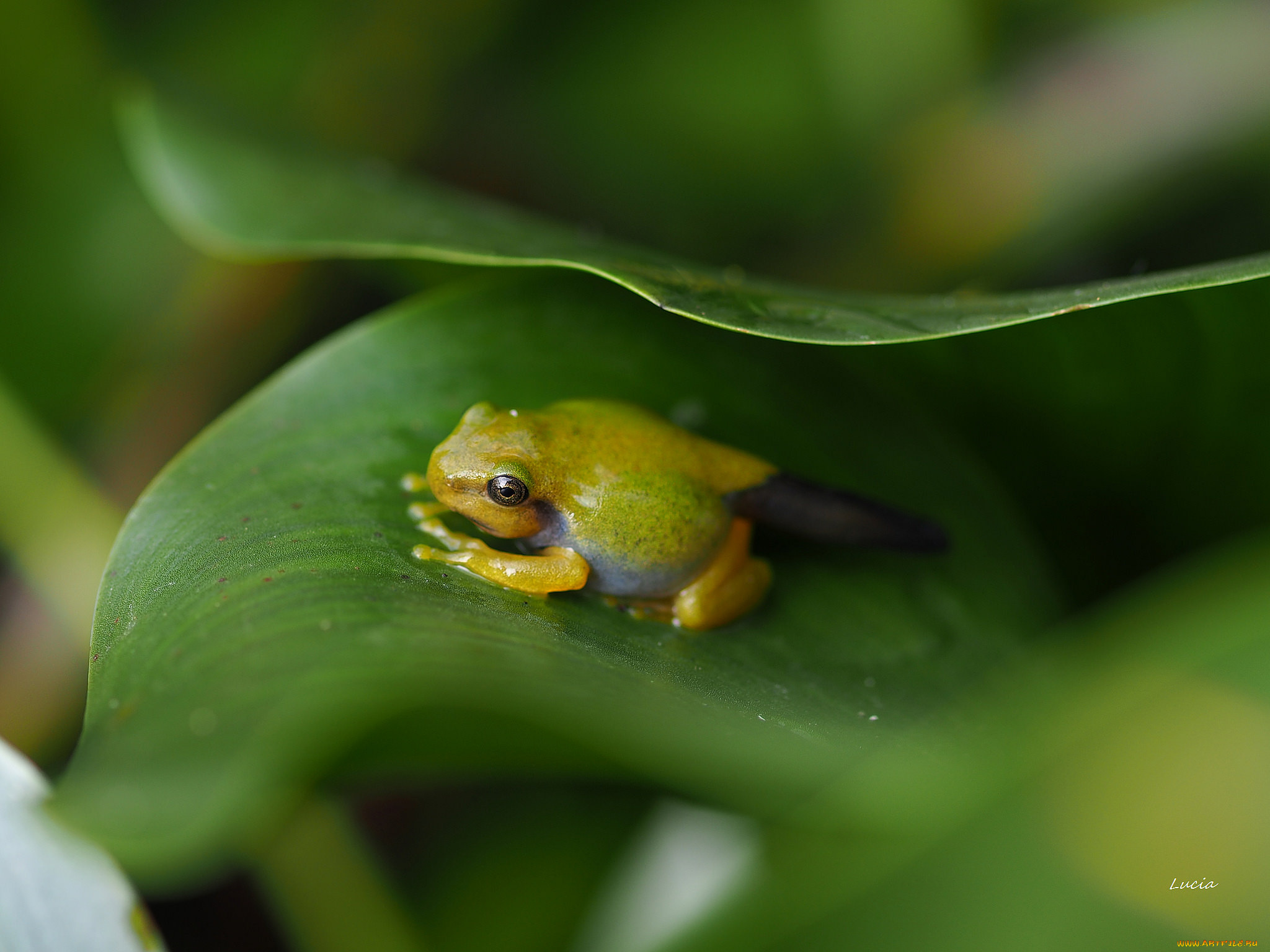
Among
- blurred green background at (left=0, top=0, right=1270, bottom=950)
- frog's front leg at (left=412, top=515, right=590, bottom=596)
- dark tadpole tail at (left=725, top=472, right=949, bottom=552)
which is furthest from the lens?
blurred green background at (left=0, top=0, right=1270, bottom=950)

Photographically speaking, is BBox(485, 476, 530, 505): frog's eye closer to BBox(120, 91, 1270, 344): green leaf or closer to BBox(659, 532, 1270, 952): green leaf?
BBox(120, 91, 1270, 344): green leaf

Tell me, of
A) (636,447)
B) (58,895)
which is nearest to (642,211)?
Result: (636,447)

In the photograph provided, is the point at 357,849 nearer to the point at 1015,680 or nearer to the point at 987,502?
the point at 1015,680

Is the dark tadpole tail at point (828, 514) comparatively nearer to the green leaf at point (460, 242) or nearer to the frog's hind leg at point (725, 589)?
the frog's hind leg at point (725, 589)

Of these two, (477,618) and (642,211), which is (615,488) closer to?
(477,618)

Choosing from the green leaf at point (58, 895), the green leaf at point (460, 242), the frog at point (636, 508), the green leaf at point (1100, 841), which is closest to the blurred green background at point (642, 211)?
the green leaf at point (460, 242)

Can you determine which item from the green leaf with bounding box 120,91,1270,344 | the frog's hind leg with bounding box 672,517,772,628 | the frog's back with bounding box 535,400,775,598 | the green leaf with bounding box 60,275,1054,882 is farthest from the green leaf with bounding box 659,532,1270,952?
the frog's back with bounding box 535,400,775,598

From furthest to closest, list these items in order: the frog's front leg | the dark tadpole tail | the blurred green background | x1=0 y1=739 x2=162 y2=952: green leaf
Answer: the blurred green background → the dark tadpole tail → the frog's front leg → x1=0 y1=739 x2=162 y2=952: green leaf
